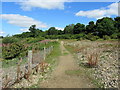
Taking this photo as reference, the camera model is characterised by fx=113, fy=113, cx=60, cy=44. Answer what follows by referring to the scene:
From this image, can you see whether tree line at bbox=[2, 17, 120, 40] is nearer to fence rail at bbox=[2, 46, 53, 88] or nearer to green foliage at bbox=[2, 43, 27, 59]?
green foliage at bbox=[2, 43, 27, 59]

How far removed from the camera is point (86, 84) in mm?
4801

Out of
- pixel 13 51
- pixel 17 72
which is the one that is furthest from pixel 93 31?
pixel 17 72

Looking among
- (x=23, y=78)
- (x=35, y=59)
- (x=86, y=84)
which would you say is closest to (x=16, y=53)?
(x=35, y=59)

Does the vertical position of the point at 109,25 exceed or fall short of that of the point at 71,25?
it falls short

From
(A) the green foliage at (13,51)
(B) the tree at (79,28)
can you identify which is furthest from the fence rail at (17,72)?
(B) the tree at (79,28)

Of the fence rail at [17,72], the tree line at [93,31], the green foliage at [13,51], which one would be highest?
the tree line at [93,31]

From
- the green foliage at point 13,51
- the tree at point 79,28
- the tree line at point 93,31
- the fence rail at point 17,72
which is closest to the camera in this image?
the fence rail at point 17,72

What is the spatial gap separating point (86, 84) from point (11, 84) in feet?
10.1

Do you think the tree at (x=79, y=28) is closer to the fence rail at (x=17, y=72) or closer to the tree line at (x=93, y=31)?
the tree line at (x=93, y=31)

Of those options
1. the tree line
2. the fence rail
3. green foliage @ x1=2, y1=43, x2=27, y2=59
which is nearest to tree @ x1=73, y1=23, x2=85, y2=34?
the tree line

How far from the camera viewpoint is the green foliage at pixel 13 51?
11217 mm

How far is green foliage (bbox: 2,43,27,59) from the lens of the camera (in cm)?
1122

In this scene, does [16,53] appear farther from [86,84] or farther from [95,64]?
[86,84]

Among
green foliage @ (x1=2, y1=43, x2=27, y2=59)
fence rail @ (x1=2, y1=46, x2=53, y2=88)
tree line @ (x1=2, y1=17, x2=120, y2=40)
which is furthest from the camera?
tree line @ (x1=2, y1=17, x2=120, y2=40)
